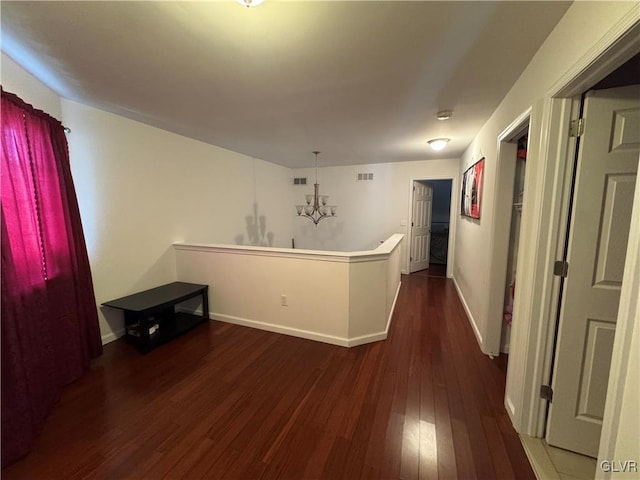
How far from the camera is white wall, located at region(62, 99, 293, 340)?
8.26 ft

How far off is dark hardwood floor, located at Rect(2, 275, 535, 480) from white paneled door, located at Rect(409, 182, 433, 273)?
2937 mm

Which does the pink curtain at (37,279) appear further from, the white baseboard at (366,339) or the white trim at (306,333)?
the white baseboard at (366,339)

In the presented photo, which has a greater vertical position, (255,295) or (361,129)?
(361,129)

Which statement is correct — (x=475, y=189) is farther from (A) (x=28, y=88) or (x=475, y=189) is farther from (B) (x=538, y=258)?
(A) (x=28, y=88)

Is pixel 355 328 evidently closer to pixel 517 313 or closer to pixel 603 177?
pixel 517 313

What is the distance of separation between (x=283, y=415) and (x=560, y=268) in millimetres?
1944

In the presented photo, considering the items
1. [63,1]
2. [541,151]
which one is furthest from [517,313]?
[63,1]

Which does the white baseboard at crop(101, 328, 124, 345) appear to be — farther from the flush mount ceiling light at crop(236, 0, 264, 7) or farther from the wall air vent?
the wall air vent

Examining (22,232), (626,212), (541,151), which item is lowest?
(22,232)

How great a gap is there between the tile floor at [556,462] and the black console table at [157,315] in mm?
3095

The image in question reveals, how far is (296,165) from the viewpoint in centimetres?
577

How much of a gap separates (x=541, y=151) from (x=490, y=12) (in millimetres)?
761

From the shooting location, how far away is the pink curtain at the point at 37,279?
147cm

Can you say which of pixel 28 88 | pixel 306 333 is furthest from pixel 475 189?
pixel 28 88
